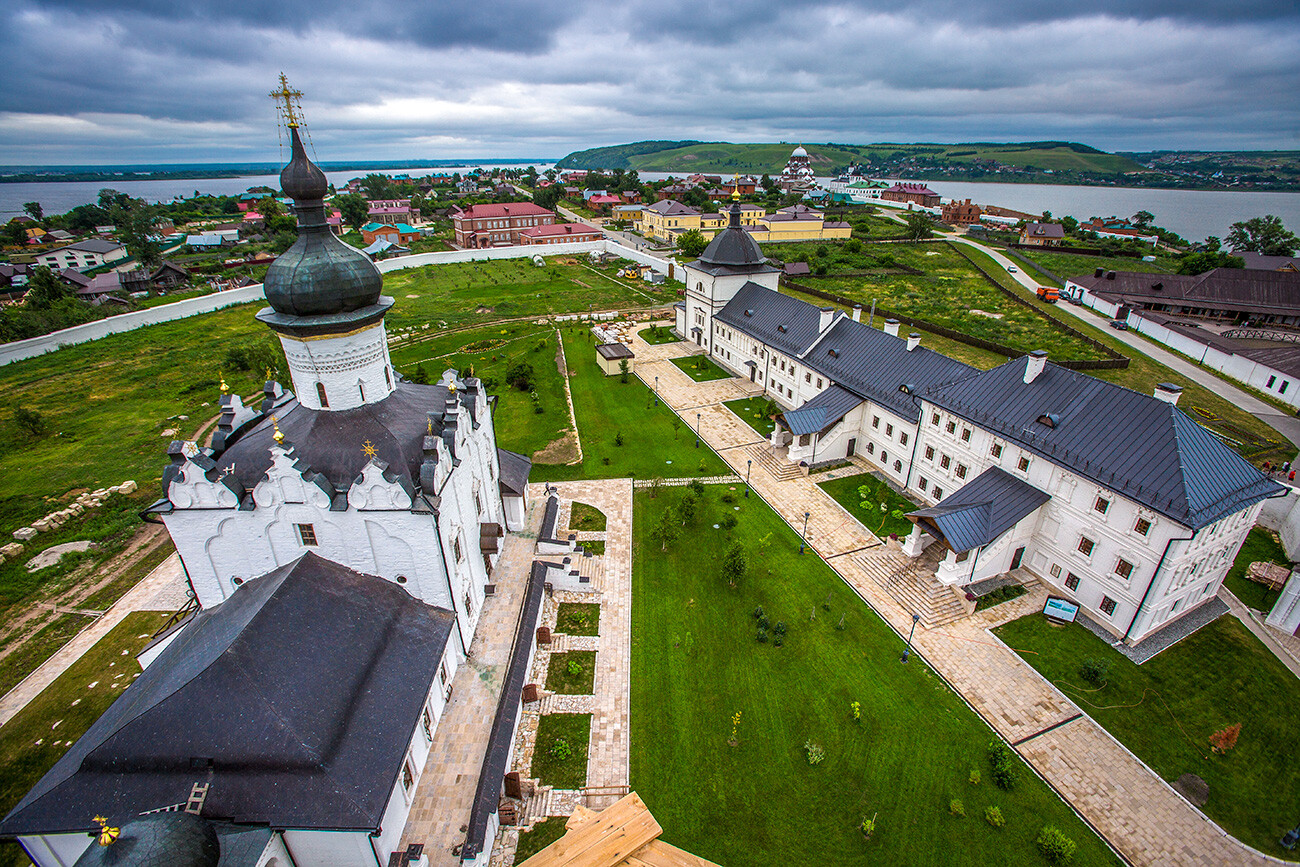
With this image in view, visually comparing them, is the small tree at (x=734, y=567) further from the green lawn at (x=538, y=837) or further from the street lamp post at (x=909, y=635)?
the green lawn at (x=538, y=837)

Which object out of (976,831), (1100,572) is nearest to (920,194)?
(1100,572)

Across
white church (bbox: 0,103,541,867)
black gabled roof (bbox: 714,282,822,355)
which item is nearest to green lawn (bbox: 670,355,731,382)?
black gabled roof (bbox: 714,282,822,355)

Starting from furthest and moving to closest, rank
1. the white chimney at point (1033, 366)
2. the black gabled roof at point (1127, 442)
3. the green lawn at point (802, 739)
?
1. the white chimney at point (1033, 366)
2. the black gabled roof at point (1127, 442)
3. the green lawn at point (802, 739)

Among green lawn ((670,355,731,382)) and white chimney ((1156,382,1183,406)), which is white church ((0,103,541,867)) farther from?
green lawn ((670,355,731,382))

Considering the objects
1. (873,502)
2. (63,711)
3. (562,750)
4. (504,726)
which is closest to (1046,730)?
(873,502)

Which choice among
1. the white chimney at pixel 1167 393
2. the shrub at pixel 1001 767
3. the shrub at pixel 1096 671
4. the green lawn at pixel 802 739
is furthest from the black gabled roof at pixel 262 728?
the white chimney at pixel 1167 393

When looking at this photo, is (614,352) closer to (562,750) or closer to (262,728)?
(562,750)

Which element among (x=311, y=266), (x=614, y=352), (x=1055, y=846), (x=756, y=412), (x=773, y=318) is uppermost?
(x=311, y=266)
